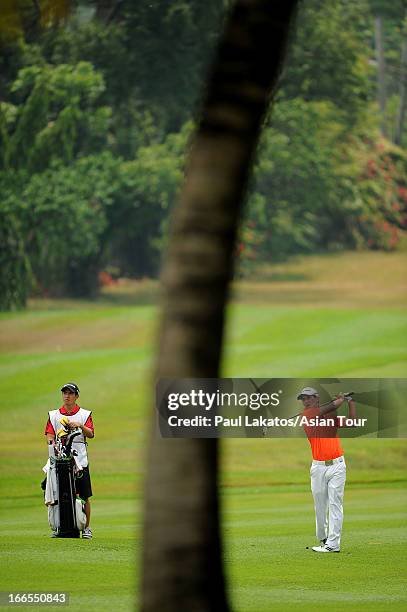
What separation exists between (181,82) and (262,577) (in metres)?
27.2

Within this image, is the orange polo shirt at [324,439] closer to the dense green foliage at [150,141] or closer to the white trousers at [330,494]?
the white trousers at [330,494]

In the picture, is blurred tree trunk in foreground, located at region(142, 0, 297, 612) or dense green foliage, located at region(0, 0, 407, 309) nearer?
blurred tree trunk in foreground, located at region(142, 0, 297, 612)

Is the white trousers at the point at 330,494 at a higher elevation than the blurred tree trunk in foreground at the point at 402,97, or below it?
below

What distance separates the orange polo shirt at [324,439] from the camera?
12992 millimetres

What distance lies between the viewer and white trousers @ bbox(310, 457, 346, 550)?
1338 centimetres

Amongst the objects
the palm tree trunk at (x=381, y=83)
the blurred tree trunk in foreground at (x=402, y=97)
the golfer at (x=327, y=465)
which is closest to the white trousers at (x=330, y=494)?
the golfer at (x=327, y=465)

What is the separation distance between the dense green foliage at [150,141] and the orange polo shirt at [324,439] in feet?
79.6

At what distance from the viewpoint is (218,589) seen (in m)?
7.89

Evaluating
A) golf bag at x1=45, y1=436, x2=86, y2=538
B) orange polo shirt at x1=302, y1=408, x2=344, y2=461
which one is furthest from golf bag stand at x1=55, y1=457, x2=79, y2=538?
orange polo shirt at x1=302, y1=408, x2=344, y2=461

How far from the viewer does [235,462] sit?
29.3 m

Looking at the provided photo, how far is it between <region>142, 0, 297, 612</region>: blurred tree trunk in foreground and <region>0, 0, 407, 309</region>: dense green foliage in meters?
29.3

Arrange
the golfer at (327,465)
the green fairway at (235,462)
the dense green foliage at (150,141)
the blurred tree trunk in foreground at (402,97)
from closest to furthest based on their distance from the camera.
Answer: the green fairway at (235,462), the golfer at (327,465), the dense green foliage at (150,141), the blurred tree trunk in foreground at (402,97)

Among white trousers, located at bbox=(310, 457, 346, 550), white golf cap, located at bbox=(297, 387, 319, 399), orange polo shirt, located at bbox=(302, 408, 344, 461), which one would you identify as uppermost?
white golf cap, located at bbox=(297, 387, 319, 399)

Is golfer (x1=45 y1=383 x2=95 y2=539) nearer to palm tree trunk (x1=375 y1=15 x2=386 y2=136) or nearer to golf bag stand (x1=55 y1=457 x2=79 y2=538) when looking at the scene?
golf bag stand (x1=55 y1=457 x2=79 y2=538)
